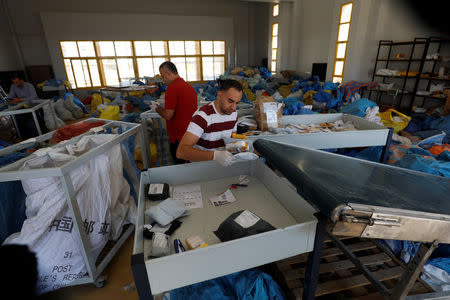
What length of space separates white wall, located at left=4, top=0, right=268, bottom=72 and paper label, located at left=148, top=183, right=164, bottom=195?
10.9 meters

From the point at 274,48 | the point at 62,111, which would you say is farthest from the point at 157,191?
the point at 274,48

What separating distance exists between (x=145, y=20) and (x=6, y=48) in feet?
17.7

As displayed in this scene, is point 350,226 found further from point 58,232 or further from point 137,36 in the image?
point 137,36

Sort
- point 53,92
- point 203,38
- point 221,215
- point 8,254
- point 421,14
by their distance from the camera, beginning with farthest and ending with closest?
point 203,38 < point 53,92 < point 421,14 < point 8,254 < point 221,215

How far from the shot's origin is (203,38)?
36.8ft

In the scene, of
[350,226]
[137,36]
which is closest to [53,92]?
[137,36]

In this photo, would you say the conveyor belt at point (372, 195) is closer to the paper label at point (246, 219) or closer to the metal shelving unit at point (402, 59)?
the paper label at point (246, 219)

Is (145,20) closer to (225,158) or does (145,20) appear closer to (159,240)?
(225,158)

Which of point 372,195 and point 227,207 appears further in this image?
point 227,207

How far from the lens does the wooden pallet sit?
1.33 metres

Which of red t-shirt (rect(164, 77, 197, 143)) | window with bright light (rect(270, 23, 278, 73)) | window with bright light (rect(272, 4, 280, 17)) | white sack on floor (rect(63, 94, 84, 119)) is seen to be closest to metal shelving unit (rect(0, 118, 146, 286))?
red t-shirt (rect(164, 77, 197, 143))

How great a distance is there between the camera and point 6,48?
8.99 meters

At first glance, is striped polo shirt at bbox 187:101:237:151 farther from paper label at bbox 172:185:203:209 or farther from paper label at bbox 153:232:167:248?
paper label at bbox 153:232:167:248

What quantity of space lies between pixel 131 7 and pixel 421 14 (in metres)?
10.7
